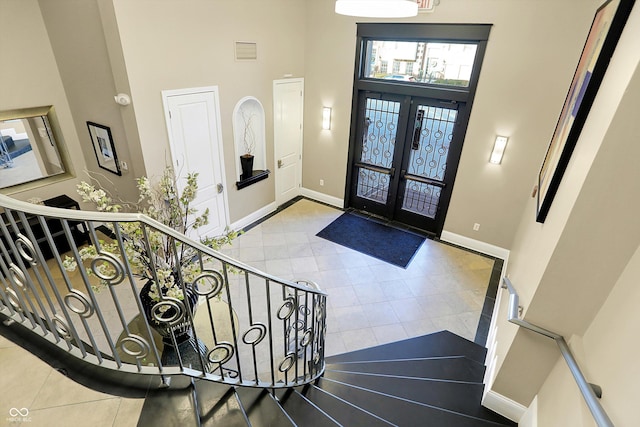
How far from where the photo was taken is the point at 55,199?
475 centimetres

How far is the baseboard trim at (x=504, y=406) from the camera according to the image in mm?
2580

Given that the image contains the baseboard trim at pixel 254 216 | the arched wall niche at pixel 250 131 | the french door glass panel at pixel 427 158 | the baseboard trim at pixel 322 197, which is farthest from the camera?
the baseboard trim at pixel 322 197

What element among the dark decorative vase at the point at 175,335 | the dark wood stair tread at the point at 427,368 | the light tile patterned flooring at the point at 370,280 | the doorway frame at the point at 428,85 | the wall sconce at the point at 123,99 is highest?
the doorway frame at the point at 428,85

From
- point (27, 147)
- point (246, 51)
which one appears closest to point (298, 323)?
point (246, 51)

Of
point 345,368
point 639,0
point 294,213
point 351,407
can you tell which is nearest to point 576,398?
point 351,407

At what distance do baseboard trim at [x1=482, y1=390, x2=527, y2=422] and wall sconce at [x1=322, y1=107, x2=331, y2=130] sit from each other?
4766 mm

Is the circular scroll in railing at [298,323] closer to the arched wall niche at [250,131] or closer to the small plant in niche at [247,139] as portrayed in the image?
the arched wall niche at [250,131]

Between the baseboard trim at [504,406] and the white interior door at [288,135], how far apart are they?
473cm

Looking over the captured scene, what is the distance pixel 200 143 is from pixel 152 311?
348cm

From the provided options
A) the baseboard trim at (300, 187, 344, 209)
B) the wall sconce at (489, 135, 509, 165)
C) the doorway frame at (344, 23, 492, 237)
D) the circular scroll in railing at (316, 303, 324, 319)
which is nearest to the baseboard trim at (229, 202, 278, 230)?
the baseboard trim at (300, 187, 344, 209)

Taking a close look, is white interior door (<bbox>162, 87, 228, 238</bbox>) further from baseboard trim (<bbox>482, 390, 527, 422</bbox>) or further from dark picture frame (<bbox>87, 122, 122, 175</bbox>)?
baseboard trim (<bbox>482, 390, 527, 422</bbox>)

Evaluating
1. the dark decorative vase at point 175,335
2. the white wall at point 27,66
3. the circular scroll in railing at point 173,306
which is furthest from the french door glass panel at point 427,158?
the white wall at point 27,66

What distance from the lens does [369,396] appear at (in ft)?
9.03

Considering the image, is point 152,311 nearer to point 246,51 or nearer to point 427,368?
point 427,368
